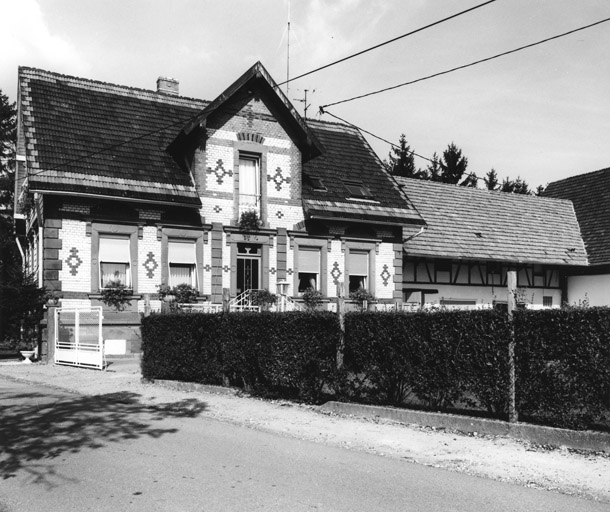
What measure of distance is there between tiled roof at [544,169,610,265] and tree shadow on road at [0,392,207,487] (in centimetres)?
2659

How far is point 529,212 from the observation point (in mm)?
35969

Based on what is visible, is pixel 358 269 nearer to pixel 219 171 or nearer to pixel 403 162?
pixel 219 171

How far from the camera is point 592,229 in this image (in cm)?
3538

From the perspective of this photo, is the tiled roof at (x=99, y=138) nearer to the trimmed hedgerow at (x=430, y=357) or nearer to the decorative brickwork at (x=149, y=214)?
the decorative brickwork at (x=149, y=214)

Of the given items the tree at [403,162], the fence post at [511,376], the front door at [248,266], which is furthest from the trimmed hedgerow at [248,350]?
the tree at [403,162]

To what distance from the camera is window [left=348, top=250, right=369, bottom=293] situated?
87.3 feet

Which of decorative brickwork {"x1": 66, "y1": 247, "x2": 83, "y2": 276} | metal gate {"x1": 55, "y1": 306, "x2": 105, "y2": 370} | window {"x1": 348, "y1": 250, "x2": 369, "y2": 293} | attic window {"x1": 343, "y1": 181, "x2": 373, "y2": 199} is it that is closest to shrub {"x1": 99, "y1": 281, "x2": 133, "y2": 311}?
metal gate {"x1": 55, "y1": 306, "x2": 105, "y2": 370}

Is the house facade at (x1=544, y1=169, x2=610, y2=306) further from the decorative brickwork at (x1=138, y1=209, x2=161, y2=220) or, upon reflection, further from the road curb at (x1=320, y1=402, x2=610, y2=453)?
the road curb at (x1=320, y1=402, x2=610, y2=453)

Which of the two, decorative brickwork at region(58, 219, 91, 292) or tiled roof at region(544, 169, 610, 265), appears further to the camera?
tiled roof at region(544, 169, 610, 265)

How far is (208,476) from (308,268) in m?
18.7

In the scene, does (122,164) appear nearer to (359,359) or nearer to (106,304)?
(106,304)

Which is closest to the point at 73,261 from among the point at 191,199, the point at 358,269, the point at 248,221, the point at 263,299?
the point at 191,199

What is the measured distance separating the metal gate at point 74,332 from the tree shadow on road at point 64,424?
6.07 meters


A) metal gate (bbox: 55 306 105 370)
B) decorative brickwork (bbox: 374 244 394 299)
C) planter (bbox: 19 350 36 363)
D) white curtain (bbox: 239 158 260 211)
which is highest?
white curtain (bbox: 239 158 260 211)
